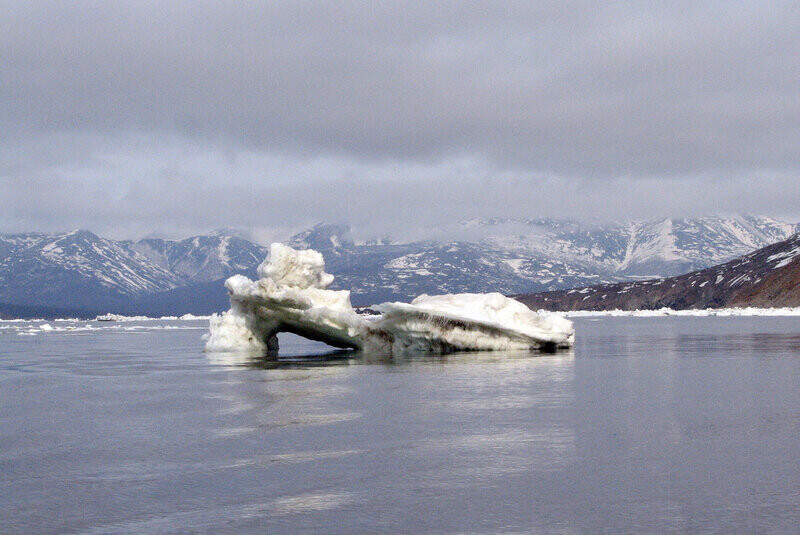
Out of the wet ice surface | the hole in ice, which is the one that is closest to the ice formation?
the hole in ice

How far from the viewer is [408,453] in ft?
54.7

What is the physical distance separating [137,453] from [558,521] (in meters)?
9.29

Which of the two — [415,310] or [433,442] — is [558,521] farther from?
[415,310]

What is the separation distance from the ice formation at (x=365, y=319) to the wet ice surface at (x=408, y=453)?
12361 millimetres

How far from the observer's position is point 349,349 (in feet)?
190

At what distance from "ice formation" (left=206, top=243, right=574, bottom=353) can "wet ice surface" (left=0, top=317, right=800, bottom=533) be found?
12361mm

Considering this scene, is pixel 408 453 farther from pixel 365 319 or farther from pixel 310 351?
pixel 310 351

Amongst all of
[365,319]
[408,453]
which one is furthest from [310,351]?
[408,453]

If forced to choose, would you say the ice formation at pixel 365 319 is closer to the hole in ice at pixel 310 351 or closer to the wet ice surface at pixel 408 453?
the hole in ice at pixel 310 351

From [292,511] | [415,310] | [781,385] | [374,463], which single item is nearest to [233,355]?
[415,310]

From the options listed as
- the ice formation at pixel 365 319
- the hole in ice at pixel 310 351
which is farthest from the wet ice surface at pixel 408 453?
the hole in ice at pixel 310 351

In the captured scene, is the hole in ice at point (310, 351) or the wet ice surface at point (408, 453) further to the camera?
the hole in ice at point (310, 351)

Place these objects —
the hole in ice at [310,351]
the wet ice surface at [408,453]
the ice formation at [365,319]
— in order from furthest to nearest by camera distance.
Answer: the hole in ice at [310,351] → the ice formation at [365,319] → the wet ice surface at [408,453]

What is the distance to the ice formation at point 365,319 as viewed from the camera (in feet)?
146
